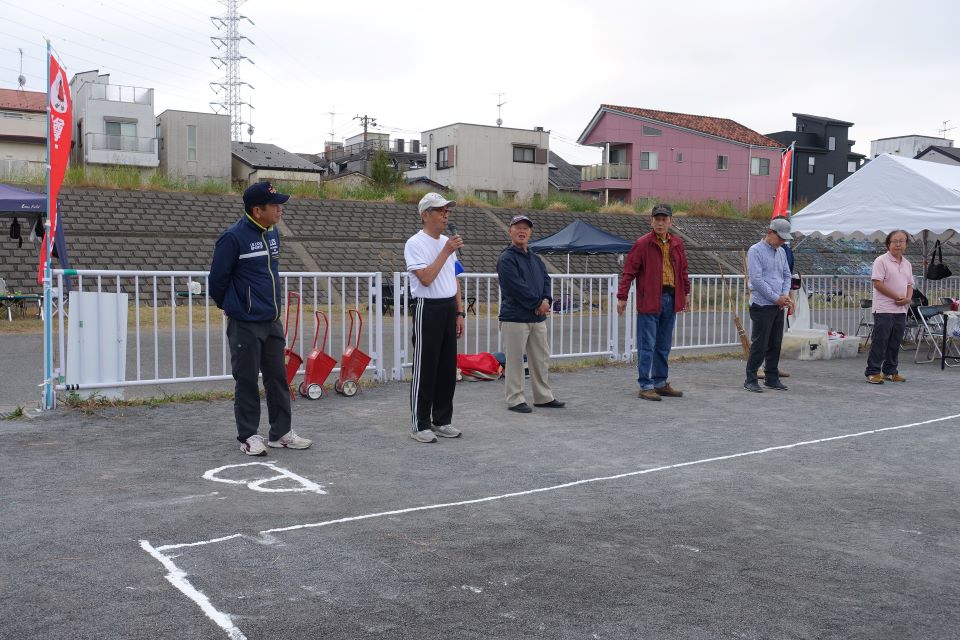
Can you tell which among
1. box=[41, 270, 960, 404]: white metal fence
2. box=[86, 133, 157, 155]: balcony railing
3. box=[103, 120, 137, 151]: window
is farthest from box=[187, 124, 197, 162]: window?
box=[41, 270, 960, 404]: white metal fence

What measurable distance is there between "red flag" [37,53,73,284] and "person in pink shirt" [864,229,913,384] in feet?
29.8

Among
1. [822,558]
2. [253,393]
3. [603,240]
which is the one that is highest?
[603,240]

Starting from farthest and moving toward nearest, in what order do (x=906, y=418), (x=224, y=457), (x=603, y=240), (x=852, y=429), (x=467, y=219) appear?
(x=467, y=219), (x=603, y=240), (x=906, y=418), (x=852, y=429), (x=224, y=457)

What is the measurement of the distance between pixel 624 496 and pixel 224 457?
111 inches

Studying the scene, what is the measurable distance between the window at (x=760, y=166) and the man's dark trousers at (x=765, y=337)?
50.1 metres

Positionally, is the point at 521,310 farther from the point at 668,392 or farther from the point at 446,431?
the point at 668,392

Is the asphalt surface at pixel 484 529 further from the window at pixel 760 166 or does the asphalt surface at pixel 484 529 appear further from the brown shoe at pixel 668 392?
the window at pixel 760 166

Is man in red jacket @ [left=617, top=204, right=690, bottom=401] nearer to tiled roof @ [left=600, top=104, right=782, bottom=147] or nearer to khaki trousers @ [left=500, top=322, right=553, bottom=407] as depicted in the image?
khaki trousers @ [left=500, top=322, right=553, bottom=407]

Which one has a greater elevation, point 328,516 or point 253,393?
point 253,393

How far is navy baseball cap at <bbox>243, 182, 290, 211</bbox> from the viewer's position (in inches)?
229

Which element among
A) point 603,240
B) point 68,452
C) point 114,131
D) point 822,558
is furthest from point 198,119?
point 822,558

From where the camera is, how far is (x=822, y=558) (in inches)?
156

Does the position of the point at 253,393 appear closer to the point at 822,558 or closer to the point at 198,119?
the point at 822,558

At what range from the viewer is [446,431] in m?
6.70
